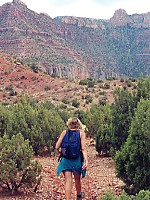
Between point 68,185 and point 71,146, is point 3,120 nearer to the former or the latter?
point 68,185

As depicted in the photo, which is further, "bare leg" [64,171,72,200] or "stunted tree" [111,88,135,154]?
"stunted tree" [111,88,135,154]

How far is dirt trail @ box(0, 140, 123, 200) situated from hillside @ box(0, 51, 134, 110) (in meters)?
19.8

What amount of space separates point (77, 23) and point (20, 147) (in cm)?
14312

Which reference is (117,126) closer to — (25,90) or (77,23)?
(25,90)

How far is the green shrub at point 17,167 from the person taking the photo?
703cm

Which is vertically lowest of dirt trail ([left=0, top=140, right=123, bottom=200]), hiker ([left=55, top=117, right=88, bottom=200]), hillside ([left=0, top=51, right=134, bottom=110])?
hillside ([left=0, top=51, right=134, bottom=110])

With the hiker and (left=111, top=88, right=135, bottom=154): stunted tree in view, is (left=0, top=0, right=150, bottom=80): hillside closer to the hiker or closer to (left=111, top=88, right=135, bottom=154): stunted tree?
(left=111, top=88, right=135, bottom=154): stunted tree

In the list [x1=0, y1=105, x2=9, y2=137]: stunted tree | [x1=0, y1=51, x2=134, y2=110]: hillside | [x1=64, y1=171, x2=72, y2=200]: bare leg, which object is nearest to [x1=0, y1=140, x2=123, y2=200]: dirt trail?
[x1=64, y1=171, x2=72, y2=200]: bare leg

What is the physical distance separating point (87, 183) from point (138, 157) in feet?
6.39

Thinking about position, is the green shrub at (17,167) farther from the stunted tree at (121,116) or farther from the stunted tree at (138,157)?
the stunted tree at (121,116)

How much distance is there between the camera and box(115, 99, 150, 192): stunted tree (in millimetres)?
A: 6582

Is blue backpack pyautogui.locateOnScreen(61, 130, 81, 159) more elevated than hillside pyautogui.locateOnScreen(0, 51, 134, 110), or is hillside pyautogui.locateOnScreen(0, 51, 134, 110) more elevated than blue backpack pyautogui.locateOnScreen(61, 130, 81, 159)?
blue backpack pyautogui.locateOnScreen(61, 130, 81, 159)

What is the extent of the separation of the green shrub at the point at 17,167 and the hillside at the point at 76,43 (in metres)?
64.2

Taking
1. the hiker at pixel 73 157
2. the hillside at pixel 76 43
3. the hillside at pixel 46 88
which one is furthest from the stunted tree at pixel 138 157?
the hillside at pixel 76 43
